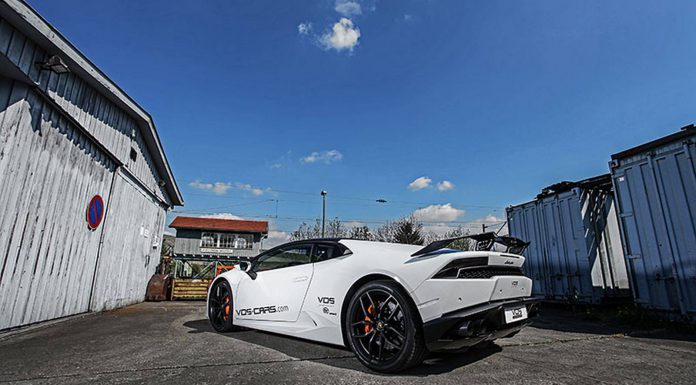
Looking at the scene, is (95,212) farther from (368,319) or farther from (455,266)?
(455,266)

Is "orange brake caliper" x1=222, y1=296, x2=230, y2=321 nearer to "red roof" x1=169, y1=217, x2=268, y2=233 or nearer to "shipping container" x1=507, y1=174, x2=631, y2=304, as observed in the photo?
"shipping container" x1=507, y1=174, x2=631, y2=304

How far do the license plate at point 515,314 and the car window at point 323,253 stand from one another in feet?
5.20

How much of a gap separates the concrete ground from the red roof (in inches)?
1110

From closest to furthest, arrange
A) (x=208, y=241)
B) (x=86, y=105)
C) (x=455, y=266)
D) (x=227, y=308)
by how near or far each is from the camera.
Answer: (x=455, y=266), (x=227, y=308), (x=86, y=105), (x=208, y=241)

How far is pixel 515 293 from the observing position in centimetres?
266

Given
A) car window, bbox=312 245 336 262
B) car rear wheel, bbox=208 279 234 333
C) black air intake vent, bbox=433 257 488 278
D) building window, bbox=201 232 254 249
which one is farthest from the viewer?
building window, bbox=201 232 254 249

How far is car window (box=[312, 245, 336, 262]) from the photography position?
125 inches

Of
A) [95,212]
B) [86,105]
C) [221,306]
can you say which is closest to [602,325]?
[221,306]

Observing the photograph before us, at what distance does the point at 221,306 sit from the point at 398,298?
9.98 ft

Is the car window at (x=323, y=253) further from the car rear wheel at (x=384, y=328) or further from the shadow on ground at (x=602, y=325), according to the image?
the shadow on ground at (x=602, y=325)

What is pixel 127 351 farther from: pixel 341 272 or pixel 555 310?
pixel 555 310

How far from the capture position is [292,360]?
9.26 ft

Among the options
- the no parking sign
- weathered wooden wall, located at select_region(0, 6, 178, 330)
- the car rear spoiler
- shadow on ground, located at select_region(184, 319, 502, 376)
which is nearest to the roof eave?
weathered wooden wall, located at select_region(0, 6, 178, 330)

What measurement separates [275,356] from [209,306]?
214 cm
